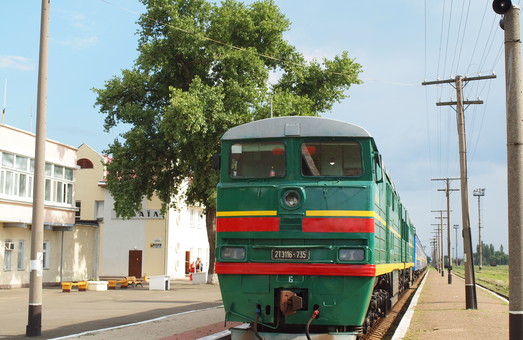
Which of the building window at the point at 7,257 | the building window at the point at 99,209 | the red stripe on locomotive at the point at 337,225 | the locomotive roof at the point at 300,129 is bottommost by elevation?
the building window at the point at 7,257

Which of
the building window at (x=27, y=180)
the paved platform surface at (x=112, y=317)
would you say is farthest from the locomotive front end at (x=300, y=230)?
the building window at (x=27, y=180)

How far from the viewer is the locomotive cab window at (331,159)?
1041 cm

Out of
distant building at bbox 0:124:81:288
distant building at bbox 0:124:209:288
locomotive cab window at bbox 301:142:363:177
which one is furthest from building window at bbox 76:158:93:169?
locomotive cab window at bbox 301:142:363:177

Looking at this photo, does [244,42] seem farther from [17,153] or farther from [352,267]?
[352,267]

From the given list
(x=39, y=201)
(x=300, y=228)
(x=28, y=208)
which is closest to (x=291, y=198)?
(x=300, y=228)

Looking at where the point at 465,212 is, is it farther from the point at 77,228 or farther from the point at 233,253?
the point at 77,228

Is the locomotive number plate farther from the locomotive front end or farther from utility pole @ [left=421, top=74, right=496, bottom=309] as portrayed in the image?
utility pole @ [left=421, top=74, right=496, bottom=309]

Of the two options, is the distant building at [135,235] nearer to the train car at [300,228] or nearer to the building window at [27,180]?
the building window at [27,180]

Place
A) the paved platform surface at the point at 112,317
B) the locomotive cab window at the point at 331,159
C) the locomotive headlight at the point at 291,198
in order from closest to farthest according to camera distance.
→ the locomotive headlight at the point at 291,198, the locomotive cab window at the point at 331,159, the paved platform surface at the point at 112,317

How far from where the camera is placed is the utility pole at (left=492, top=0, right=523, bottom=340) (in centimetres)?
891

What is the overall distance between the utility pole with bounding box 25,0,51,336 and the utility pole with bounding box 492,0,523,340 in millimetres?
9437

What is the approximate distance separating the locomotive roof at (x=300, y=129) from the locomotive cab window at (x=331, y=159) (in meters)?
0.18

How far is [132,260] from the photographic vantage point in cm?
5119

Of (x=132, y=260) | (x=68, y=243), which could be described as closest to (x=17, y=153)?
(x=68, y=243)
